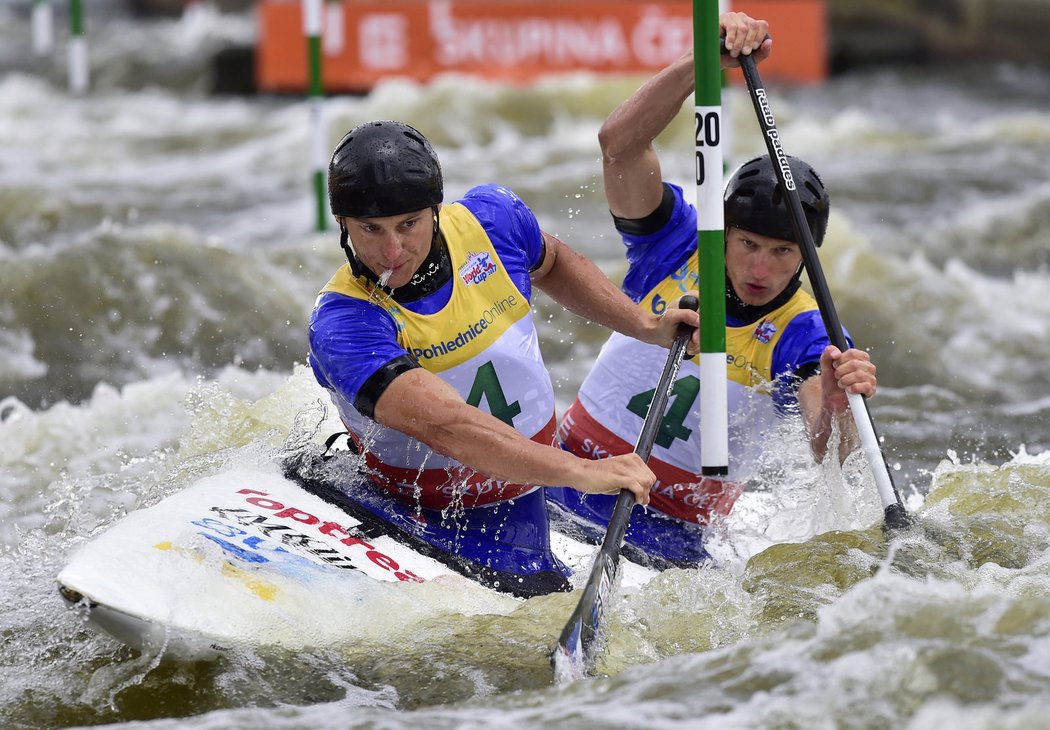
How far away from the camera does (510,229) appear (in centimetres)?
403

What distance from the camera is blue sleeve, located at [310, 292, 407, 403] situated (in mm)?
3564

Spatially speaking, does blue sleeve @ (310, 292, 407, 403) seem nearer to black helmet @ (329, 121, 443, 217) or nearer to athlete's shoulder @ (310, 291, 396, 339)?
athlete's shoulder @ (310, 291, 396, 339)

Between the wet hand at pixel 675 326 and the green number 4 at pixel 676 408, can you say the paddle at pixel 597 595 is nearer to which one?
the wet hand at pixel 675 326

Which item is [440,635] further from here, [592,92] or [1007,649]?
[592,92]

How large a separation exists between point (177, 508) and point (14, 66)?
51.2ft

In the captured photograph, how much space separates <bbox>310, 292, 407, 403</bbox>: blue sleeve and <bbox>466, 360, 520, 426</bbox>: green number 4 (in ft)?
1.02

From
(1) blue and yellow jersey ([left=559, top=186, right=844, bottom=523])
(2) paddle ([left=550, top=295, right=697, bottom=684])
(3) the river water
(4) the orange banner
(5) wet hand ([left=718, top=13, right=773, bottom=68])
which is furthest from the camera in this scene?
(4) the orange banner

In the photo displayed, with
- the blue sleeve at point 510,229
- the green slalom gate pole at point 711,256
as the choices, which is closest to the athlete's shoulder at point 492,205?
the blue sleeve at point 510,229

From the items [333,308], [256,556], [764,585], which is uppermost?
[333,308]

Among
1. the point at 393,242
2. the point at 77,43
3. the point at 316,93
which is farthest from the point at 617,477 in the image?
the point at 77,43

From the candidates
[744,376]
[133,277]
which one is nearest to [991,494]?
[744,376]

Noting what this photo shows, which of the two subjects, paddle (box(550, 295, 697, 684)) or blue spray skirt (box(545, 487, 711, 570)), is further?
blue spray skirt (box(545, 487, 711, 570))

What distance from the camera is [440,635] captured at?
12.3 feet

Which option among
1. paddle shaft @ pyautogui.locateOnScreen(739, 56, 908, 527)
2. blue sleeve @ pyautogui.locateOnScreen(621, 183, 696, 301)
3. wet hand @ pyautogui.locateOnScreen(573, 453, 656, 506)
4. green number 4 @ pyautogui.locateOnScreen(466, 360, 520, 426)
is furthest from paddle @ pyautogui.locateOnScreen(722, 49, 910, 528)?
green number 4 @ pyautogui.locateOnScreen(466, 360, 520, 426)
